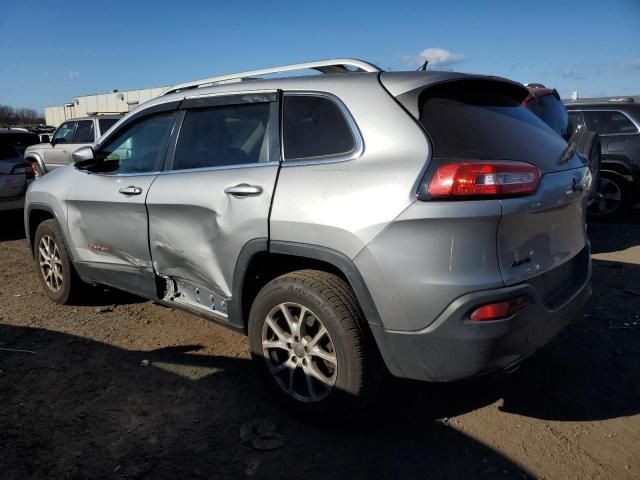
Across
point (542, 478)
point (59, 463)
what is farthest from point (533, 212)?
point (59, 463)

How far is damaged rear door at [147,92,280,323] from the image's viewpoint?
2.82 meters

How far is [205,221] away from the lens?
301 centimetres

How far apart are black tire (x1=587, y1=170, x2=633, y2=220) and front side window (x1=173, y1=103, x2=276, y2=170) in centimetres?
662

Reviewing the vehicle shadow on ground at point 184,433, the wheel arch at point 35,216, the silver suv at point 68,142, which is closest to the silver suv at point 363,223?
the vehicle shadow on ground at point 184,433

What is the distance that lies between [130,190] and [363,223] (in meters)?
1.99

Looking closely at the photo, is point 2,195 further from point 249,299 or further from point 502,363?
point 502,363

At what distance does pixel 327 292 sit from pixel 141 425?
1300 millimetres

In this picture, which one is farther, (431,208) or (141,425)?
(141,425)

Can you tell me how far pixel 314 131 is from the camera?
2729mm

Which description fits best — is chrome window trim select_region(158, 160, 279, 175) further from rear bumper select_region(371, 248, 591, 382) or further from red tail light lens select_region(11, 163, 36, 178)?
red tail light lens select_region(11, 163, 36, 178)

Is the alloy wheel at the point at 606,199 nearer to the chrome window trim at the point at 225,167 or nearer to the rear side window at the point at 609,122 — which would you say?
the rear side window at the point at 609,122

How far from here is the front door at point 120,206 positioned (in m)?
3.54

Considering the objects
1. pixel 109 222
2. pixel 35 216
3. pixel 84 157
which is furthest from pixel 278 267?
pixel 35 216

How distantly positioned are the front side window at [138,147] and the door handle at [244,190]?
901 millimetres
